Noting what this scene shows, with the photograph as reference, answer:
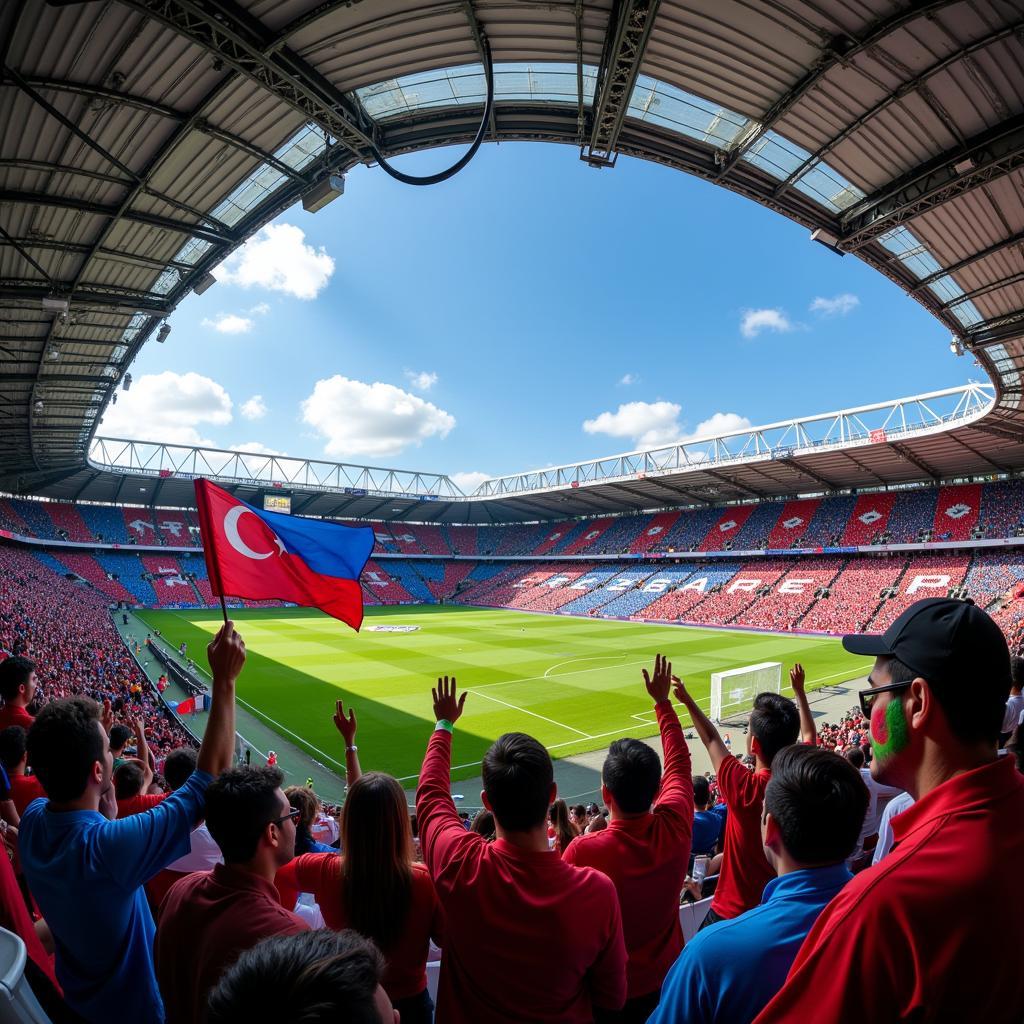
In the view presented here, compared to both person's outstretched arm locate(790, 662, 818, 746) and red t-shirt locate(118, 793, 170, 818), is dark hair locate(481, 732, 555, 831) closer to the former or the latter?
person's outstretched arm locate(790, 662, 818, 746)

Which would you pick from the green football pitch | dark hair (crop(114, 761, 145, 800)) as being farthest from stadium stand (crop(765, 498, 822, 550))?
dark hair (crop(114, 761, 145, 800))

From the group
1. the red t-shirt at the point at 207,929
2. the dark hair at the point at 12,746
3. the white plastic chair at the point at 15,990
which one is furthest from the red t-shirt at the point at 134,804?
the white plastic chair at the point at 15,990

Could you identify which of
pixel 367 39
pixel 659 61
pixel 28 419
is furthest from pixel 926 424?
pixel 28 419

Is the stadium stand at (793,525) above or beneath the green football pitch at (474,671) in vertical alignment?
above

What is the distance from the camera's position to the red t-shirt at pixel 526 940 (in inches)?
83.7

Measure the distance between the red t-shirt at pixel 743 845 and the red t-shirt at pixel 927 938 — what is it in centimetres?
204

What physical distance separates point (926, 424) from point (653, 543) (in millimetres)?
29289

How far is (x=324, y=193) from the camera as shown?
11.0 m

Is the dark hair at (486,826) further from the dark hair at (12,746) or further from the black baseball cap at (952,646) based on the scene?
the black baseball cap at (952,646)

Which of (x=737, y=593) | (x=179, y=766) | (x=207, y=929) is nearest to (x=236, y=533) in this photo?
(x=179, y=766)

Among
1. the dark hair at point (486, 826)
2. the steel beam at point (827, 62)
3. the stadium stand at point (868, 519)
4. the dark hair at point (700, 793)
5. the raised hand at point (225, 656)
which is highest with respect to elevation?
the steel beam at point (827, 62)

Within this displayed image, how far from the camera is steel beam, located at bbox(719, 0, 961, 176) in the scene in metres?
7.99

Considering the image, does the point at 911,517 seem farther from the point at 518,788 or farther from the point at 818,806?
the point at 518,788

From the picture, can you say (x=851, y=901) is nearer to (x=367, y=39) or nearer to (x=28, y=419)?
(x=367, y=39)
